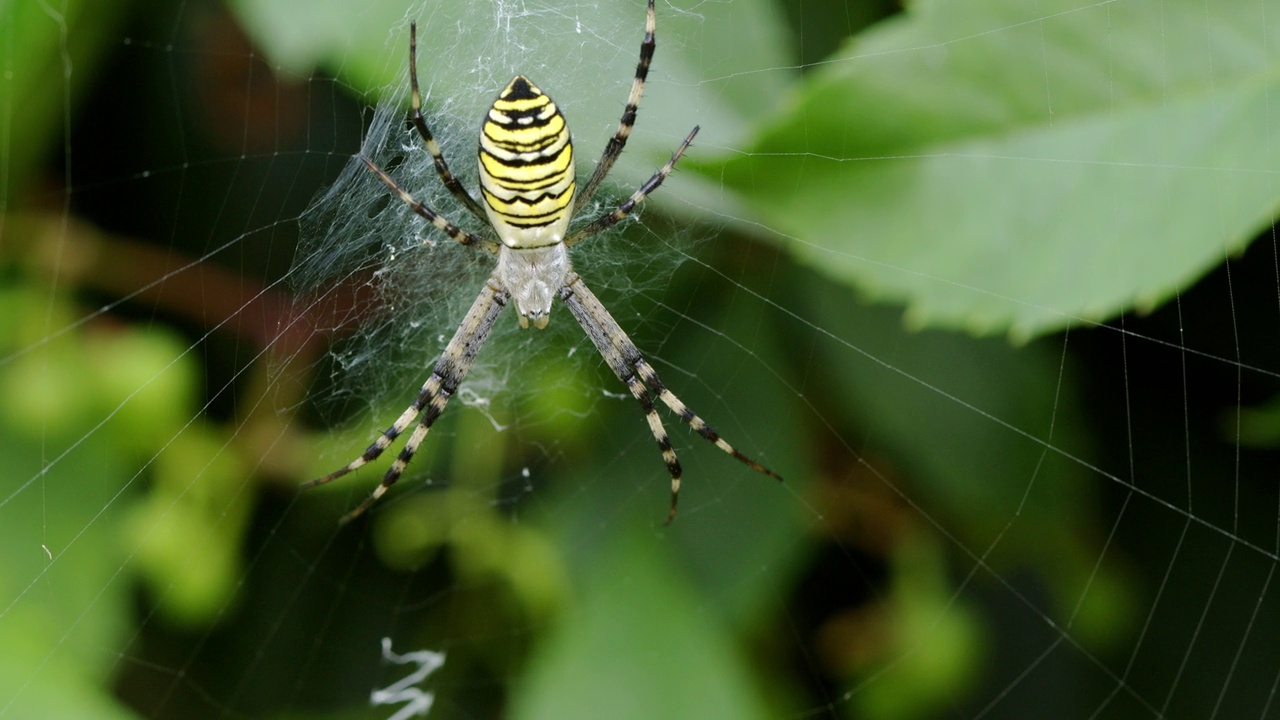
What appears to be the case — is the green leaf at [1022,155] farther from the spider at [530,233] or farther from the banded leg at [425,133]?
the banded leg at [425,133]

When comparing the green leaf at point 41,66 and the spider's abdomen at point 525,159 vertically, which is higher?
the green leaf at point 41,66

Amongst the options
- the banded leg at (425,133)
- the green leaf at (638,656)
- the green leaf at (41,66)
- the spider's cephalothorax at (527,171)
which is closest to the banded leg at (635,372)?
the green leaf at (638,656)

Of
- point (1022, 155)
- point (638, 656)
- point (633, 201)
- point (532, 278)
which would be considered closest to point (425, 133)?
point (633, 201)

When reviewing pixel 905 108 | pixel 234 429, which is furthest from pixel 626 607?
pixel 905 108

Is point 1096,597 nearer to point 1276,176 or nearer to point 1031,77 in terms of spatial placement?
point 1276,176

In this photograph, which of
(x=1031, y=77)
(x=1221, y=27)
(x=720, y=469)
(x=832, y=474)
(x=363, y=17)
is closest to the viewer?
(x=1221, y=27)
